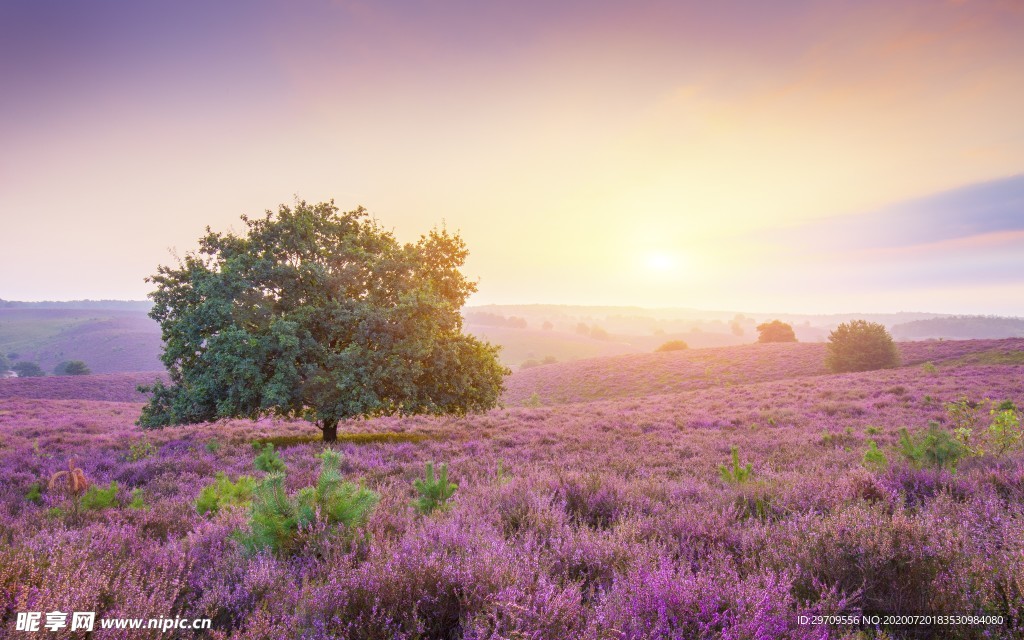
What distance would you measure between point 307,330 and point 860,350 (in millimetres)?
45534

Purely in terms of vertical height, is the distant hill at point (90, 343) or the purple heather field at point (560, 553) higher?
the purple heather field at point (560, 553)

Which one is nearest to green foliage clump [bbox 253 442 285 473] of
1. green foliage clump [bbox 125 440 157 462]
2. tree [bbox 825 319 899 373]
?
green foliage clump [bbox 125 440 157 462]

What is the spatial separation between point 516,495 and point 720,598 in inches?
118

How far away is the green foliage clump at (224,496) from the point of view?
516 centimetres

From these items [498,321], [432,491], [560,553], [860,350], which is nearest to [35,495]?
[432,491]

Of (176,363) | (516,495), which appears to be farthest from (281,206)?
(516,495)

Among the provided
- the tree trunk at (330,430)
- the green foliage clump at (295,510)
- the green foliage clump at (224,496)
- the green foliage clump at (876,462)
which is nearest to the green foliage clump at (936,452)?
the green foliage clump at (876,462)

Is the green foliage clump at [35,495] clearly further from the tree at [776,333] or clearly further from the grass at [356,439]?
the tree at [776,333]

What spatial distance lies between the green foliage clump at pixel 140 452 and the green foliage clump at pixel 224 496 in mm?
7691

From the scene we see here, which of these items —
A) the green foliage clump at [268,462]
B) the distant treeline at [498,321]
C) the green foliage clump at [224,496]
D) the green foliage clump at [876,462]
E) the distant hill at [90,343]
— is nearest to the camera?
the green foliage clump at [224,496]

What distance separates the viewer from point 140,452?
37.6 feet

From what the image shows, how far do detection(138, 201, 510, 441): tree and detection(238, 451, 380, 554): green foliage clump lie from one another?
8507 mm

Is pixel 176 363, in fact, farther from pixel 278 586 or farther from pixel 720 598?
pixel 720 598


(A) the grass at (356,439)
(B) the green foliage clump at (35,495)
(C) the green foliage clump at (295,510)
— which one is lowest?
(A) the grass at (356,439)
